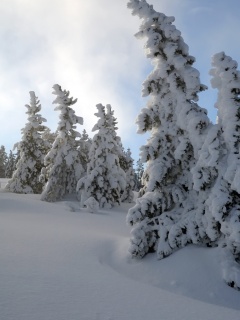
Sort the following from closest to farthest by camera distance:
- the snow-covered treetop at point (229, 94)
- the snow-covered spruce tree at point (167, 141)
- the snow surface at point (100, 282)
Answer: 1. the snow surface at point (100, 282)
2. the snow-covered treetop at point (229, 94)
3. the snow-covered spruce tree at point (167, 141)

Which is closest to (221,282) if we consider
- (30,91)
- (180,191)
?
(180,191)

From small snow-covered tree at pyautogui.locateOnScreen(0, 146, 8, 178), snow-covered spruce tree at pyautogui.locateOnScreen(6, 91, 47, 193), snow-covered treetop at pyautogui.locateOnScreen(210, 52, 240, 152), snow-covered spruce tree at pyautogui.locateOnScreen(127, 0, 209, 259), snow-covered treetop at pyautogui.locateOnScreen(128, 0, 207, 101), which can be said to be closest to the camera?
snow-covered treetop at pyautogui.locateOnScreen(210, 52, 240, 152)

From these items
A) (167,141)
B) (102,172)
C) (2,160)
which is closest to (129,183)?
(102,172)

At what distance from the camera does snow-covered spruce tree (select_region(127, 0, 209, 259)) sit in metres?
10.1

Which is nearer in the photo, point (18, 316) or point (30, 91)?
point (18, 316)

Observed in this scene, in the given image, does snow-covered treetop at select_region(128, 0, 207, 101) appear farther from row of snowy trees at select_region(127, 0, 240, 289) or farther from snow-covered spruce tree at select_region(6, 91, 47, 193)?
snow-covered spruce tree at select_region(6, 91, 47, 193)

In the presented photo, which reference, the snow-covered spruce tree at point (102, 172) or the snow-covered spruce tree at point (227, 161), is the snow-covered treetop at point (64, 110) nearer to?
the snow-covered spruce tree at point (102, 172)

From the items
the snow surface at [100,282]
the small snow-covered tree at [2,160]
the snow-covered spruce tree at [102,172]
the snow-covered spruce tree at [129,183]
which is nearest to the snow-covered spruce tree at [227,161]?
the snow surface at [100,282]

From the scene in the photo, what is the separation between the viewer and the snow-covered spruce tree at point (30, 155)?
33938 mm

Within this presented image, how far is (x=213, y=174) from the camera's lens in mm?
9383

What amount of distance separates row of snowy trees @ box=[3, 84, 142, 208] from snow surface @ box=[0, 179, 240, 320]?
49.8 feet

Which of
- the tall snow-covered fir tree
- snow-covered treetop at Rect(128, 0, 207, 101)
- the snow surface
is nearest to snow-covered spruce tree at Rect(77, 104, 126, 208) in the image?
the snow surface

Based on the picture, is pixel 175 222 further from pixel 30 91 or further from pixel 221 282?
pixel 30 91

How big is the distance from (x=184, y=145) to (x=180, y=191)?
5.29ft
